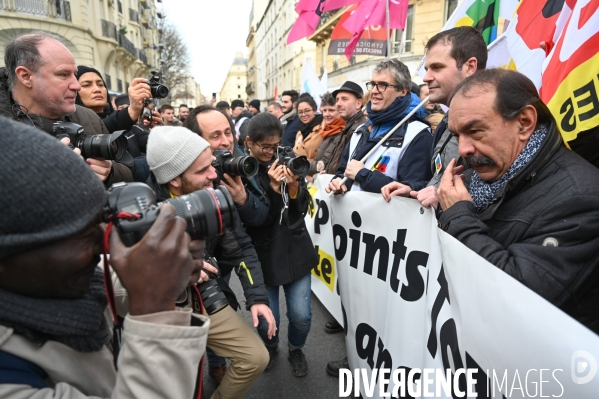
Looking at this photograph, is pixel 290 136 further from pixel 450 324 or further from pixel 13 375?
pixel 13 375

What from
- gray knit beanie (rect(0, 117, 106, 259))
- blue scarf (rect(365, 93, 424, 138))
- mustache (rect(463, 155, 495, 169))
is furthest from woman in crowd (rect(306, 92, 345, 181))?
gray knit beanie (rect(0, 117, 106, 259))

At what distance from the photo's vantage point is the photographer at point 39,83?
92.1 inches

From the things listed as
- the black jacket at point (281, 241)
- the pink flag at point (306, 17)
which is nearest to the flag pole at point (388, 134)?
the black jacket at point (281, 241)

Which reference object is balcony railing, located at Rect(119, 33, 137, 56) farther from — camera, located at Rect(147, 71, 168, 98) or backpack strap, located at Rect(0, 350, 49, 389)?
backpack strap, located at Rect(0, 350, 49, 389)

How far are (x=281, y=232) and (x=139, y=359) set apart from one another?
1.81m

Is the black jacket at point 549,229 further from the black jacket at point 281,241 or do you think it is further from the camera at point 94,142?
the camera at point 94,142

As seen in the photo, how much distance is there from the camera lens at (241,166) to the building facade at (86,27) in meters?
20.2

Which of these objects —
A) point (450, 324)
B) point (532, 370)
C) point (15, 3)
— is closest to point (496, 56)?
point (450, 324)

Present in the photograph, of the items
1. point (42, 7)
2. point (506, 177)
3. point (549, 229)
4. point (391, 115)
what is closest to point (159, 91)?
point (391, 115)

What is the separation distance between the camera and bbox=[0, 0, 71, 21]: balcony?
1717 cm

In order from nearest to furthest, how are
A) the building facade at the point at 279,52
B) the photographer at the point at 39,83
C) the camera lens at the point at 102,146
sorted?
the camera lens at the point at 102,146 → the photographer at the point at 39,83 → the building facade at the point at 279,52

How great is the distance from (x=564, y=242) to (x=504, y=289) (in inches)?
11.9

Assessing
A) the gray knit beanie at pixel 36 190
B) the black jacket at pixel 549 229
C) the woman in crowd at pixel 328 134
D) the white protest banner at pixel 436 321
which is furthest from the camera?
the woman in crowd at pixel 328 134

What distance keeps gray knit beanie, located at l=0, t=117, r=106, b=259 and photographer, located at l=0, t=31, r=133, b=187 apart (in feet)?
5.35
